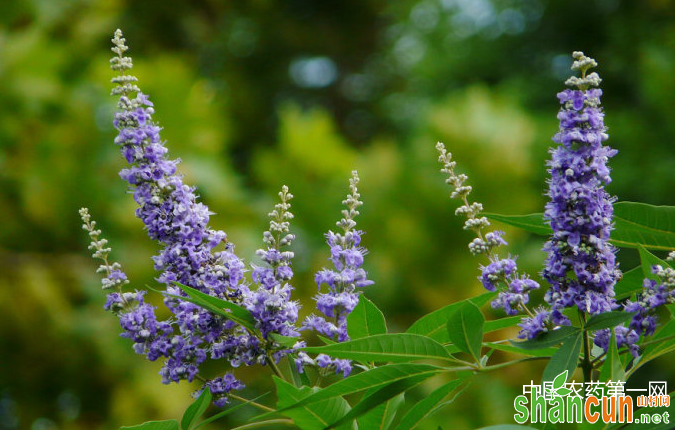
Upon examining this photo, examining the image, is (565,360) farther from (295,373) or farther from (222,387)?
(222,387)

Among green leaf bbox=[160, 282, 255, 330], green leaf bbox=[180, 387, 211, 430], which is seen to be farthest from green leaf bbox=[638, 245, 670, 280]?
green leaf bbox=[180, 387, 211, 430]

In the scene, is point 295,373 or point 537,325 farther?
point 295,373

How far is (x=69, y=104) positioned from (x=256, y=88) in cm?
729

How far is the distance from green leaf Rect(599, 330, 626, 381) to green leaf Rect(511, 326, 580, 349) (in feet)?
0.22

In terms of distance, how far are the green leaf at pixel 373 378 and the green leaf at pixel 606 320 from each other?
0.31 meters

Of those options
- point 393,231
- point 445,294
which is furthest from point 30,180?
point 445,294

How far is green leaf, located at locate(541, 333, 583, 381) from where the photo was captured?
143 cm

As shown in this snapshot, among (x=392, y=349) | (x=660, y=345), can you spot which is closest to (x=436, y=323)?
(x=392, y=349)

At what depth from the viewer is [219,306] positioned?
156 cm

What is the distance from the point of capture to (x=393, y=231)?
9336 millimetres

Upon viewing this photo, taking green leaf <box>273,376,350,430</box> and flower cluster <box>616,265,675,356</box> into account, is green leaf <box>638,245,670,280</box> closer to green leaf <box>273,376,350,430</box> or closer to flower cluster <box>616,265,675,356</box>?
flower cluster <box>616,265,675,356</box>

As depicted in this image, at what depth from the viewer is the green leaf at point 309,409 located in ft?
4.98

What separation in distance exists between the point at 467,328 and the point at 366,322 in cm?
24

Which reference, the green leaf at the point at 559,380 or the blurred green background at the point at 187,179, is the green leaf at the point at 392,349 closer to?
the green leaf at the point at 559,380
